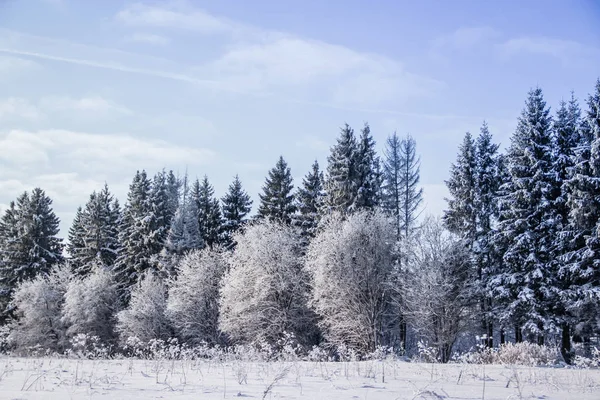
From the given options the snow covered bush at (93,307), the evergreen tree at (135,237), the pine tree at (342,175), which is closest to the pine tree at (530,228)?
the pine tree at (342,175)

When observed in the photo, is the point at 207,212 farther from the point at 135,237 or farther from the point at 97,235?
the point at 97,235

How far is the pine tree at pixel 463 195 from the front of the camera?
1339 inches

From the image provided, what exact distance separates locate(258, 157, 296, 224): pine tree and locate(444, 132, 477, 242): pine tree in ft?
45.3

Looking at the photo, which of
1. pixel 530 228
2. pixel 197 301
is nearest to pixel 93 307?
pixel 197 301

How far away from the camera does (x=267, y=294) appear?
108 feet

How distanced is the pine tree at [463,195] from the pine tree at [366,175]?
5.41m

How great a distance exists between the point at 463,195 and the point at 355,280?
10.4 m

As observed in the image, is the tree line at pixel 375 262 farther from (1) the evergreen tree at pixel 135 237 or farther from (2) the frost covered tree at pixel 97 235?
(2) the frost covered tree at pixel 97 235

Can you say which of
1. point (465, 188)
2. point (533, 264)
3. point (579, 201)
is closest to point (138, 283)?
point (465, 188)

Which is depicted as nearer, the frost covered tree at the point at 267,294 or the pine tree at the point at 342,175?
the frost covered tree at the point at 267,294

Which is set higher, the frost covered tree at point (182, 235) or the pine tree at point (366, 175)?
the pine tree at point (366, 175)

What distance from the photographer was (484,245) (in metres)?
33.3

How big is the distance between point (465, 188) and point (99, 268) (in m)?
32.6

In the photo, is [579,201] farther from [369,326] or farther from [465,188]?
[369,326]
